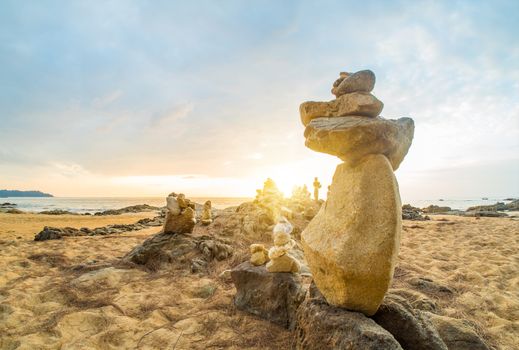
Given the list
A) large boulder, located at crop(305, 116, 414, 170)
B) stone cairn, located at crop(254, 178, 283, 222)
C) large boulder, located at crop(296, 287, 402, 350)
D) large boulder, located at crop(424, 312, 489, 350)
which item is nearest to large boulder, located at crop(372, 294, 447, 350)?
large boulder, located at crop(296, 287, 402, 350)

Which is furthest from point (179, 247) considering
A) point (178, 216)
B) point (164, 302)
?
point (164, 302)

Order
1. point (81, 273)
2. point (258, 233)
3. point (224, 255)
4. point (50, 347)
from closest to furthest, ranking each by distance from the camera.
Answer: point (50, 347), point (81, 273), point (224, 255), point (258, 233)

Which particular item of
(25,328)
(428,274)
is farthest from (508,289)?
(25,328)

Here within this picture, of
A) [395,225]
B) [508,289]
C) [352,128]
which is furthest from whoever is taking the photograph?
[508,289]

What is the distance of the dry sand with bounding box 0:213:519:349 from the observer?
4121 mm

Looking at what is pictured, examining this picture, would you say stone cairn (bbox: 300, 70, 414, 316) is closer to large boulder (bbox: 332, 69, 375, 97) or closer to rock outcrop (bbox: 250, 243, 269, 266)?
large boulder (bbox: 332, 69, 375, 97)

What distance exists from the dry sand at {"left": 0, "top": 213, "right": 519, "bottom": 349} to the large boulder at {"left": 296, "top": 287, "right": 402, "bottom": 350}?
0.81 meters

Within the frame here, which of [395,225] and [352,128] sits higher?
[352,128]

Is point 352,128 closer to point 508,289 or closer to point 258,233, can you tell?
point 508,289

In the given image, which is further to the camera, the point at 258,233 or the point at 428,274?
the point at 258,233

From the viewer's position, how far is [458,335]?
373cm

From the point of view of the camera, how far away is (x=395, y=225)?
10.2 feet

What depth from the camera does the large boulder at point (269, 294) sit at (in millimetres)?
4625

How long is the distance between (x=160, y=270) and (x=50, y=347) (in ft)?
11.9
